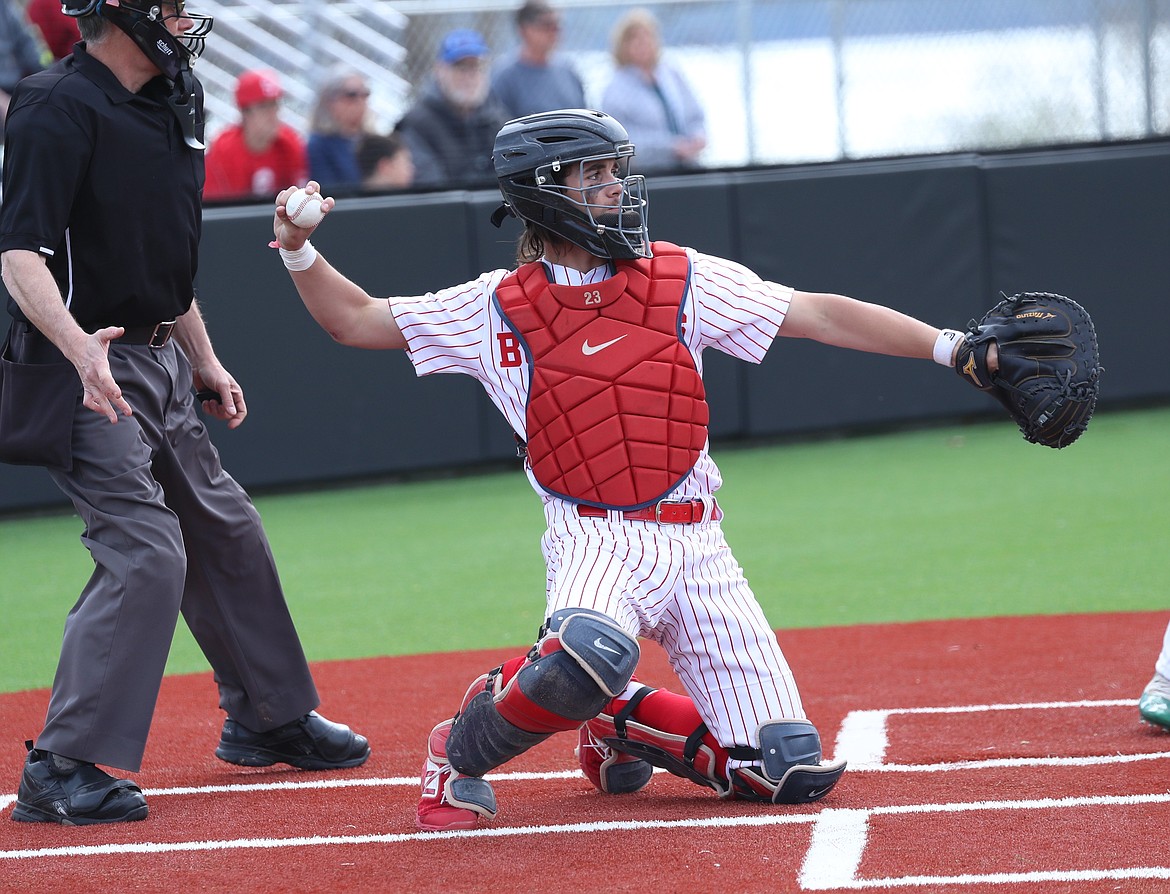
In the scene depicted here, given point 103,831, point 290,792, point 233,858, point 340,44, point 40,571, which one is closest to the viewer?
point 233,858

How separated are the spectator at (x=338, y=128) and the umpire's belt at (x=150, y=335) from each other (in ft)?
19.5

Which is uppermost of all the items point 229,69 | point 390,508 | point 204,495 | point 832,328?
point 229,69

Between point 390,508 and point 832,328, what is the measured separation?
5649 millimetres

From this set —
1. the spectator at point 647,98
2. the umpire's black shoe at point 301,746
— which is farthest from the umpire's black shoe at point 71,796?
the spectator at point 647,98

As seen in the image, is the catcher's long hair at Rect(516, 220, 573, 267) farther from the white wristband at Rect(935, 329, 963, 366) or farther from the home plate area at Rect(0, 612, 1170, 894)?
the home plate area at Rect(0, 612, 1170, 894)

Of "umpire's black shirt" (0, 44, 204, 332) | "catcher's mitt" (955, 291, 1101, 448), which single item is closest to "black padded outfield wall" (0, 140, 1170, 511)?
"umpire's black shirt" (0, 44, 204, 332)

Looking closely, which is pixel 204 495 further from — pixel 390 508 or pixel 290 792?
pixel 390 508

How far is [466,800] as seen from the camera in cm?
338

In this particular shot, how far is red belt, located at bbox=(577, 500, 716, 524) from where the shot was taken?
11.5 ft

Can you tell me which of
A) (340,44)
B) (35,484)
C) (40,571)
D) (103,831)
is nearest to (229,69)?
(340,44)

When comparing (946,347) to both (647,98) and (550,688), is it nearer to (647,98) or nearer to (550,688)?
(550,688)

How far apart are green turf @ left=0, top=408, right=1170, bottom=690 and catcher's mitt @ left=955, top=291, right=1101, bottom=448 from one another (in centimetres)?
239

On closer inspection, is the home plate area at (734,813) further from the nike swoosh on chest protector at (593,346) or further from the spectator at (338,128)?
the spectator at (338,128)

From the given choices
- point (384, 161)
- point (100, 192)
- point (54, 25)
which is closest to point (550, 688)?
point (100, 192)
